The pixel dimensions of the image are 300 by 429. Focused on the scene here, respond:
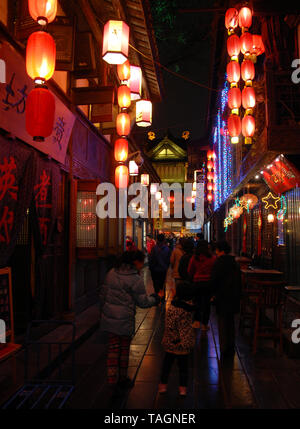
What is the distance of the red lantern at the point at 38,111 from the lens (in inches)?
235

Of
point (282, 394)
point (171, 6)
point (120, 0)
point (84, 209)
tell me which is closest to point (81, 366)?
point (282, 394)

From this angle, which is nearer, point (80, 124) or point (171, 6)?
point (80, 124)

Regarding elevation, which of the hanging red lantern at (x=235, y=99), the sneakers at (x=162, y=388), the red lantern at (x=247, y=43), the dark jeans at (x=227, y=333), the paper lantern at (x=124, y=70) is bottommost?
the sneakers at (x=162, y=388)

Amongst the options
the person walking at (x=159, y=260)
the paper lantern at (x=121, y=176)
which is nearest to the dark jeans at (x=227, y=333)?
the person walking at (x=159, y=260)

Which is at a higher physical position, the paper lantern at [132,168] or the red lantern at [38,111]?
the paper lantern at [132,168]

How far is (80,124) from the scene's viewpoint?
1170 centimetres

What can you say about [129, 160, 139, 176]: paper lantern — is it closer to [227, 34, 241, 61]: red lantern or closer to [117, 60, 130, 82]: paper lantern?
[117, 60, 130, 82]: paper lantern

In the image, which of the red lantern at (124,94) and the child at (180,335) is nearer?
the child at (180,335)

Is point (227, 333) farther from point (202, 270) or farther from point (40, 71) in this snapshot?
point (40, 71)

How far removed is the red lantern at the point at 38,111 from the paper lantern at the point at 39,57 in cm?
32

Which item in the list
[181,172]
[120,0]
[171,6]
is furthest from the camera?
[181,172]

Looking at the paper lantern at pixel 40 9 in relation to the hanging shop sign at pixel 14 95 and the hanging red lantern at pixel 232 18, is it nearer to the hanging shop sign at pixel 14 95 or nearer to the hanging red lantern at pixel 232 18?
the hanging shop sign at pixel 14 95

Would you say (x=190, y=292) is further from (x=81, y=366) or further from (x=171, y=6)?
(x=171, y=6)

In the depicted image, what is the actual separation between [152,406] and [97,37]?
1142 cm
